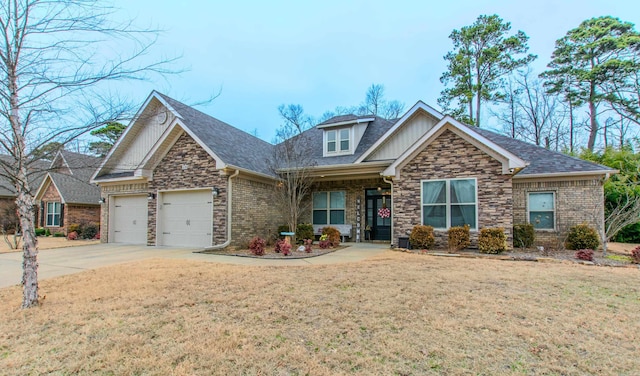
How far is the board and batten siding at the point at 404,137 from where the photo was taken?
13.1m

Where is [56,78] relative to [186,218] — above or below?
above

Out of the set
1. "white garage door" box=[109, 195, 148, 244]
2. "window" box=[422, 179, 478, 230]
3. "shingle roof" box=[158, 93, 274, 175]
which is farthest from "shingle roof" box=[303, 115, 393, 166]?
"white garage door" box=[109, 195, 148, 244]

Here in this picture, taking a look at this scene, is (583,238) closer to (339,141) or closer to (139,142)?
(339,141)

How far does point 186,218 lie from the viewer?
12.3 metres

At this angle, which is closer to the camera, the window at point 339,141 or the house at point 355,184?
the house at point 355,184

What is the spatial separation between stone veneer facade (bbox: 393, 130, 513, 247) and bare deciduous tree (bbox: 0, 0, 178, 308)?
868 cm

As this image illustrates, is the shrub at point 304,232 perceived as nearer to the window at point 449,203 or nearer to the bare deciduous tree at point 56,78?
the window at point 449,203

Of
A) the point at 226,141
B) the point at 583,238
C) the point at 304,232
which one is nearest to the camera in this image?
the point at 583,238

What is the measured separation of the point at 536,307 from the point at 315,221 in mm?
10767

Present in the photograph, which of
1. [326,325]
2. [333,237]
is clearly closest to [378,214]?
[333,237]

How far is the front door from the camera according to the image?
44.7ft

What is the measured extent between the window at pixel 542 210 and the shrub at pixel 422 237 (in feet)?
13.6

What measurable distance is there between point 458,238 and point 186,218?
9.75 m

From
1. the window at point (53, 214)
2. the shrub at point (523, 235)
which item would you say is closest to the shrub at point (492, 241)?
the shrub at point (523, 235)
